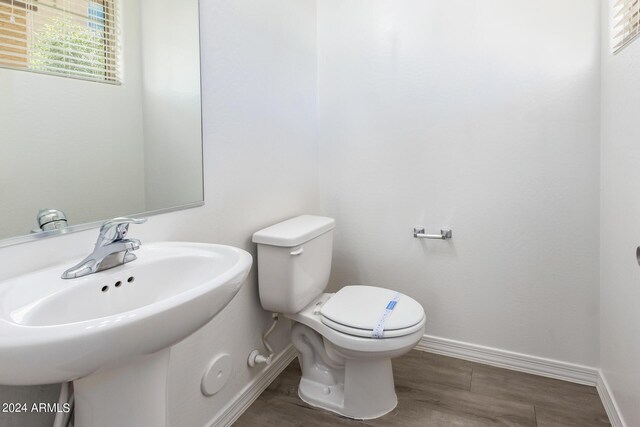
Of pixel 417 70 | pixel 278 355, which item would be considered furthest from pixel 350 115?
pixel 278 355

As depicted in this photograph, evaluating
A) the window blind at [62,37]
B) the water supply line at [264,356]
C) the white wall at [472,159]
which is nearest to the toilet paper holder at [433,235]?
the white wall at [472,159]

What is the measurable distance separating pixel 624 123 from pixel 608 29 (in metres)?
0.46

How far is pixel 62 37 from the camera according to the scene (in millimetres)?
962

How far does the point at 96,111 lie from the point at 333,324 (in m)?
1.10

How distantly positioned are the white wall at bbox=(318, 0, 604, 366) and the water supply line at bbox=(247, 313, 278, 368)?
552mm

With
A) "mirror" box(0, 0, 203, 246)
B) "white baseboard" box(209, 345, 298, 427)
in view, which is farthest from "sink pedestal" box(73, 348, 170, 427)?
"white baseboard" box(209, 345, 298, 427)

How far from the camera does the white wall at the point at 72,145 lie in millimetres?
854

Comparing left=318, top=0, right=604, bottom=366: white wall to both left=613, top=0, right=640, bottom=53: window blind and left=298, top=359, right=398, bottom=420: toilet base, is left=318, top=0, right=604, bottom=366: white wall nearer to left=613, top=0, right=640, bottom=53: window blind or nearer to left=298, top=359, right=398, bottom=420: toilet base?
left=613, top=0, right=640, bottom=53: window blind

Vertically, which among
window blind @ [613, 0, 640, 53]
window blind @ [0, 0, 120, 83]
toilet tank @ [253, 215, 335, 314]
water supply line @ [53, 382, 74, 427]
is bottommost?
water supply line @ [53, 382, 74, 427]

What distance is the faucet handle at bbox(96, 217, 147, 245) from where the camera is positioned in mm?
907

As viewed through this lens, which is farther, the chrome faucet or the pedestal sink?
the chrome faucet

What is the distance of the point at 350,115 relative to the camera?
83.7 inches

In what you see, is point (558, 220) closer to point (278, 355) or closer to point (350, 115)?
point (350, 115)

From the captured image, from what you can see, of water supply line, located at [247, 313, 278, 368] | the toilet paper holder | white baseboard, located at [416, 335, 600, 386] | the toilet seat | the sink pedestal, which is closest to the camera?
the sink pedestal
